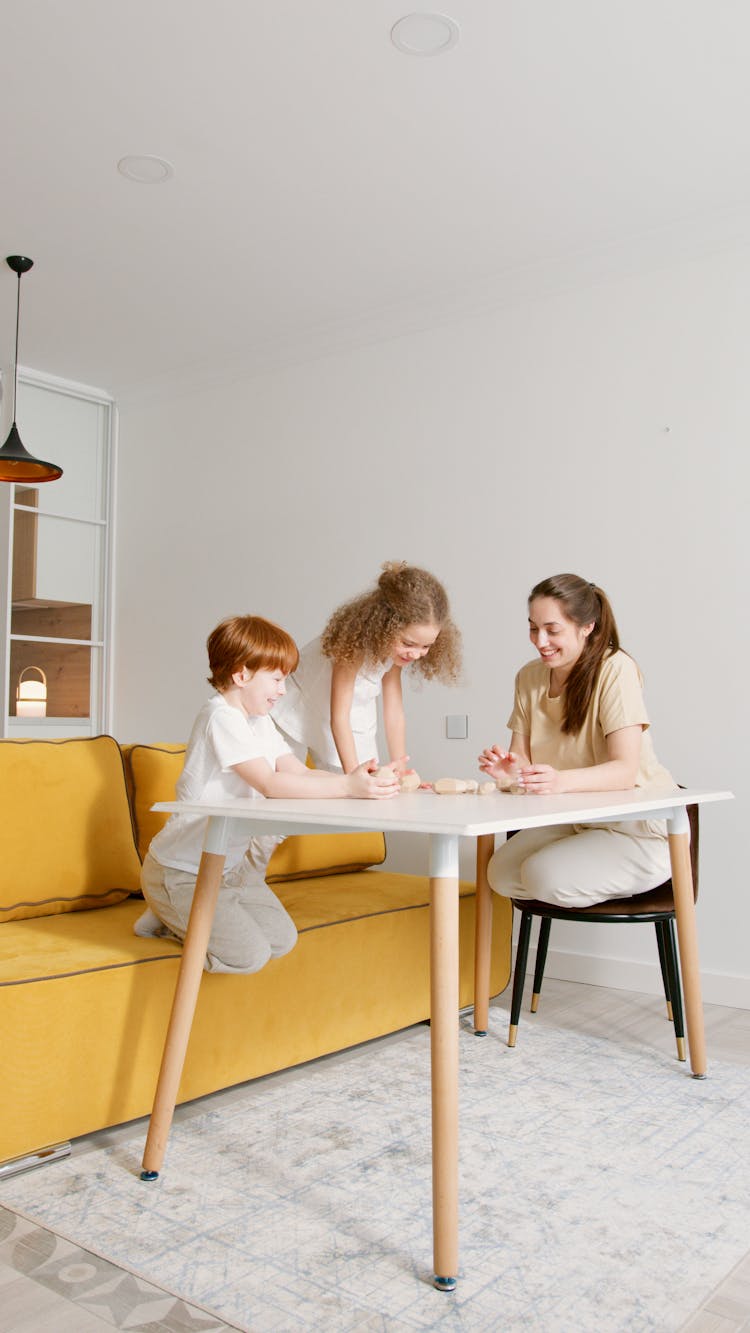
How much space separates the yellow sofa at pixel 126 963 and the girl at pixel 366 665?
1.20 ft

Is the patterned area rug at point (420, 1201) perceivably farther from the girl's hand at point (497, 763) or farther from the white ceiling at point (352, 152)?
the white ceiling at point (352, 152)

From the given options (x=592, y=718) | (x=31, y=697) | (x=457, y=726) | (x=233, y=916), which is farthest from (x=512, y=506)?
(x=31, y=697)

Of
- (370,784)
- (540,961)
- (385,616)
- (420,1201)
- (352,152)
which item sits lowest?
(420,1201)

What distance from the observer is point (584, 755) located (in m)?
2.58

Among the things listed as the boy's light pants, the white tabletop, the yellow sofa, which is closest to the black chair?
the yellow sofa

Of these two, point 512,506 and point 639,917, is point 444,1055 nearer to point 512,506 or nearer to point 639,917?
point 639,917

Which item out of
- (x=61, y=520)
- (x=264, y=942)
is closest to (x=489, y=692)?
(x=264, y=942)

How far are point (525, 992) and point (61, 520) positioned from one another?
11.0 ft

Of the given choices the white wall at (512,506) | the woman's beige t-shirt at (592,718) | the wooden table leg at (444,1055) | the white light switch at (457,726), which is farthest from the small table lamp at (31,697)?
the wooden table leg at (444,1055)

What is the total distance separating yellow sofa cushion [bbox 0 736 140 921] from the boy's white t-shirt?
363mm

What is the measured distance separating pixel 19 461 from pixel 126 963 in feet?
7.77

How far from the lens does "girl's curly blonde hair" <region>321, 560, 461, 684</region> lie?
2.51m

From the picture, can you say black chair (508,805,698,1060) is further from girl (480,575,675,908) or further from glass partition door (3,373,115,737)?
glass partition door (3,373,115,737)

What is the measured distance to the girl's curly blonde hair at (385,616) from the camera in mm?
2506
